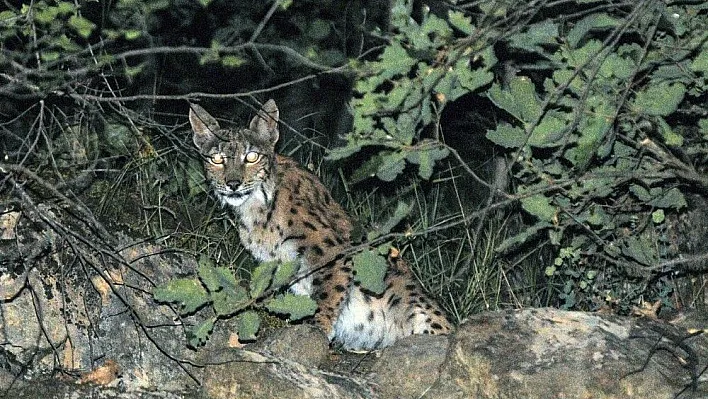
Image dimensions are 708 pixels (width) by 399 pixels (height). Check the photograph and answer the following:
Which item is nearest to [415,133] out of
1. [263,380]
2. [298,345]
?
[263,380]

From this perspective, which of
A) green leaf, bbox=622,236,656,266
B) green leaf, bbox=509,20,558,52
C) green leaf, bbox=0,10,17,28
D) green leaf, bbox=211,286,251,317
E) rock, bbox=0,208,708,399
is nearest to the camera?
green leaf, bbox=509,20,558,52

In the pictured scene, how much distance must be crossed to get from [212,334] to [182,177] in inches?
76.1

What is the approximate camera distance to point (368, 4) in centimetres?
957

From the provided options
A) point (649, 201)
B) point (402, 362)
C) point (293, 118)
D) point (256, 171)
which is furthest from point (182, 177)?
point (649, 201)

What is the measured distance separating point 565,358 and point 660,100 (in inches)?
66.5

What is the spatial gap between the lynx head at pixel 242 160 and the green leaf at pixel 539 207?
353 cm

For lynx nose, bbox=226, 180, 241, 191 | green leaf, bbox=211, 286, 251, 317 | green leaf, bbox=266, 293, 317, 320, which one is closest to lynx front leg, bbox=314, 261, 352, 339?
lynx nose, bbox=226, 180, 241, 191

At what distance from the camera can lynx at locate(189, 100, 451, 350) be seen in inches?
314

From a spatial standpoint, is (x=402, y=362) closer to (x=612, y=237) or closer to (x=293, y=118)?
(x=612, y=237)

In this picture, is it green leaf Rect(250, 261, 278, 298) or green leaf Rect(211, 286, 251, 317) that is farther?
green leaf Rect(211, 286, 251, 317)

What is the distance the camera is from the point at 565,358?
18.9 feet

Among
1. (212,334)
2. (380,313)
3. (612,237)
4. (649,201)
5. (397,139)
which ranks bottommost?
(380,313)

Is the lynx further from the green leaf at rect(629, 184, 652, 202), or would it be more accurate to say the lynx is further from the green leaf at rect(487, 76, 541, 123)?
the green leaf at rect(487, 76, 541, 123)

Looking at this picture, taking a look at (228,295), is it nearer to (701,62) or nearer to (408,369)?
(408,369)
